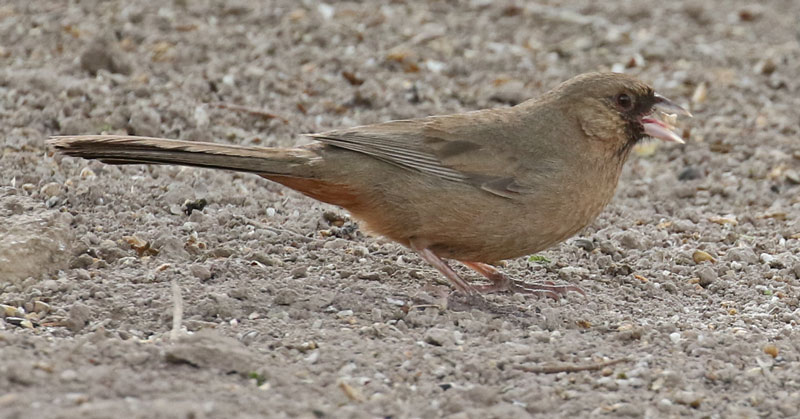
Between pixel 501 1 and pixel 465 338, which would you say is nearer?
pixel 465 338

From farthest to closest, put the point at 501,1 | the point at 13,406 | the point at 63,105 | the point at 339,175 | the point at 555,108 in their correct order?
the point at 501,1
the point at 63,105
the point at 555,108
the point at 339,175
the point at 13,406

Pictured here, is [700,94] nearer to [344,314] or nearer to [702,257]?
[702,257]

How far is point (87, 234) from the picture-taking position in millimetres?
5352

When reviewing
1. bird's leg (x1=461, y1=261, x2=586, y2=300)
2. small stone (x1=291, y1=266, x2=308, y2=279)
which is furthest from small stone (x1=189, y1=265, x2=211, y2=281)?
bird's leg (x1=461, y1=261, x2=586, y2=300)

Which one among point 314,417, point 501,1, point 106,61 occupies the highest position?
point 501,1

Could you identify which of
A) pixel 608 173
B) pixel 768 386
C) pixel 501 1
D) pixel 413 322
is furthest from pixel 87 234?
pixel 501 1

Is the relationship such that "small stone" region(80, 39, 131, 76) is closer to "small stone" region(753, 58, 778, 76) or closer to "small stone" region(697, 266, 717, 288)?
"small stone" region(697, 266, 717, 288)

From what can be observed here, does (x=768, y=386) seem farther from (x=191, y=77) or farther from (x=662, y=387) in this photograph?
(x=191, y=77)

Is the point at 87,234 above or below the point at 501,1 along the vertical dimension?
below

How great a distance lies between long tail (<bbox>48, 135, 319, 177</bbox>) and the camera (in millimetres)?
4953

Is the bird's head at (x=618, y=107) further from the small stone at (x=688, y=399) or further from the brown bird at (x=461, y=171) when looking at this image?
the small stone at (x=688, y=399)

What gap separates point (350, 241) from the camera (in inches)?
236

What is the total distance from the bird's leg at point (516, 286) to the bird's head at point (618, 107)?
762mm

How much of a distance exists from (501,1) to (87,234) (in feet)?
19.8
